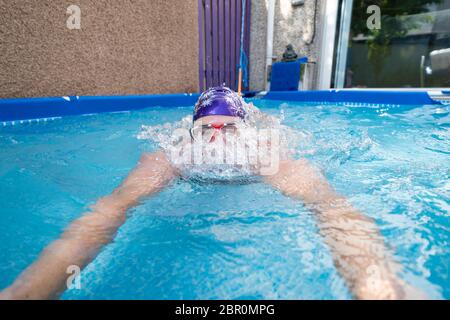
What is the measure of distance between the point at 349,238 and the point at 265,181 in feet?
2.13

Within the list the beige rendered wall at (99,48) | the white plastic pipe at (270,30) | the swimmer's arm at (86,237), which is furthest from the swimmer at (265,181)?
the white plastic pipe at (270,30)

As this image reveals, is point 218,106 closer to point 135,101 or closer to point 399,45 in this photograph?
point 135,101

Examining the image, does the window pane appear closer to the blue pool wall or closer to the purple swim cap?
the blue pool wall

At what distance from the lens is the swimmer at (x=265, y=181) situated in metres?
0.91

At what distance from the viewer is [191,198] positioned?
61.0 inches

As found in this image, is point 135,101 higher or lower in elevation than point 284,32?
lower

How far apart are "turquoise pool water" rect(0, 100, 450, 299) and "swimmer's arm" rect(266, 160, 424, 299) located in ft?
0.14

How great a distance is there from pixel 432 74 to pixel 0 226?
725 cm

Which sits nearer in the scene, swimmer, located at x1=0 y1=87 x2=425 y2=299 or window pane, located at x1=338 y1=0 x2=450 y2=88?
swimmer, located at x1=0 y1=87 x2=425 y2=299

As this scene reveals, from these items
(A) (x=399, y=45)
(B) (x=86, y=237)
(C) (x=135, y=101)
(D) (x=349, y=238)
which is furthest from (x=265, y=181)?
(A) (x=399, y=45)

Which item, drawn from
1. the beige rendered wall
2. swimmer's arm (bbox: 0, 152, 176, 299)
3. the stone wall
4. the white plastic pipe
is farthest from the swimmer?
the white plastic pipe

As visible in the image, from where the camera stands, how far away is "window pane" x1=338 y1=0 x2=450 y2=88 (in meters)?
5.85

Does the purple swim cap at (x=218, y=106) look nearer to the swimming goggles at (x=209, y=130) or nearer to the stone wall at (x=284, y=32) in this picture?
the swimming goggles at (x=209, y=130)

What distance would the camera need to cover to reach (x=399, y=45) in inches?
246
